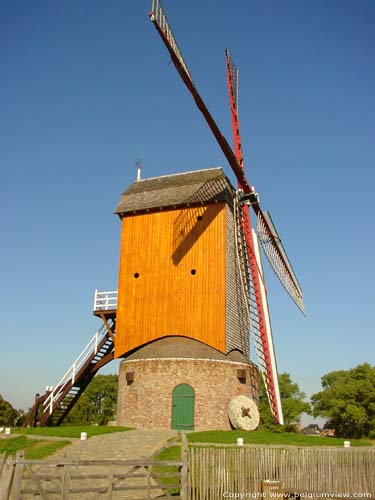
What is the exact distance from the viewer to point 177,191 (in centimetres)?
2838

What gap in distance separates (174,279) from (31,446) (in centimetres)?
1119

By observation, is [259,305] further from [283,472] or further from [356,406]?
[356,406]

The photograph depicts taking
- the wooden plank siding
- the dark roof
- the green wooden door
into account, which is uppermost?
the dark roof

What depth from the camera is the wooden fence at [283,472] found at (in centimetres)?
1245

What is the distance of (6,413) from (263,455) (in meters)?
48.5

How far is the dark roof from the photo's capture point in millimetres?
27359

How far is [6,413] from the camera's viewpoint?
178ft

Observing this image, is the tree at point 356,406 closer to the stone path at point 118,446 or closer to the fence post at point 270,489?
the stone path at point 118,446

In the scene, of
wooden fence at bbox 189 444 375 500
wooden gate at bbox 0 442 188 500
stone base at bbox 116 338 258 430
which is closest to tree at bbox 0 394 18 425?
stone base at bbox 116 338 258 430

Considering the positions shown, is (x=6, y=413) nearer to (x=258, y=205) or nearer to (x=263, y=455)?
(x=258, y=205)

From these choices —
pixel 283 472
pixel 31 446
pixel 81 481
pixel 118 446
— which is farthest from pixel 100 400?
pixel 283 472

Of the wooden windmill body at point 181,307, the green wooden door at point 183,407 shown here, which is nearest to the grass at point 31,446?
the wooden windmill body at point 181,307

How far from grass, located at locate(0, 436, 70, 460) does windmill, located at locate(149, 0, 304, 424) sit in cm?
1049

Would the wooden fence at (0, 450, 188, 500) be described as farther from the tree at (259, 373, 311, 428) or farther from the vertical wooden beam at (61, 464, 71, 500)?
the tree at (259, 373, 311, 428)
